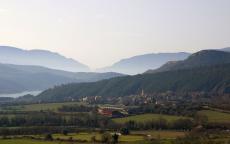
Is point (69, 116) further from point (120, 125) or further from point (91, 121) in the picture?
point (120, 125)

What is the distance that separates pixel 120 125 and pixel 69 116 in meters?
16.6

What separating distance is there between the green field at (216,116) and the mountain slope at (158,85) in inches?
2862

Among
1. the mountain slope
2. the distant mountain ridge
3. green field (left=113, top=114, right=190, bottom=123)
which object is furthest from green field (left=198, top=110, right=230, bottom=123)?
the mountain slope

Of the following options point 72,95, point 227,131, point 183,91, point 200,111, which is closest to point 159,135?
point 227,131

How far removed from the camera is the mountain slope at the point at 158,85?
17225 cm

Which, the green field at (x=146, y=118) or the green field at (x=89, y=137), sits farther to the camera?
the green field at (x=146, y=118)

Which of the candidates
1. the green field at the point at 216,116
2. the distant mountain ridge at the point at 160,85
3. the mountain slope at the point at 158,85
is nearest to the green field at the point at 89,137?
the green field at the point at 216,116

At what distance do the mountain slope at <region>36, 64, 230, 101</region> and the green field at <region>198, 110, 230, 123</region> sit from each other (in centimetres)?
7270

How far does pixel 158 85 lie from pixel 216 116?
90265 millimetres

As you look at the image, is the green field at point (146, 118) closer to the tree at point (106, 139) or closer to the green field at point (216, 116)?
the green field at point (216, 116)

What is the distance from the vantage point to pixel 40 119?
3506 inches

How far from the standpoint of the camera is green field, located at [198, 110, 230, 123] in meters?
83.1

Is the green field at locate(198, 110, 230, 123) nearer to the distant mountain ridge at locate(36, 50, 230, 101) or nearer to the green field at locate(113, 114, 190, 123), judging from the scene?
the green field at locate(113, 114, 190, 123)


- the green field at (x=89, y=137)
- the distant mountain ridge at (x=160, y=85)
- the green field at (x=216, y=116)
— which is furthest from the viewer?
the distant mountain ridge at (x=160, y=85)
